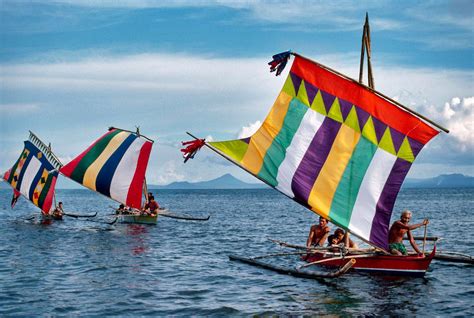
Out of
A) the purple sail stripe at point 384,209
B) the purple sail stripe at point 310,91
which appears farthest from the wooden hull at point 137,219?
the purple sail stripe at point 384,209

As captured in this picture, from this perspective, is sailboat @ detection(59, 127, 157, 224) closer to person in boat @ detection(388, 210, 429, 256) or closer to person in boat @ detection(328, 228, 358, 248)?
person in boat @ detection(328, 228, 358, 248)

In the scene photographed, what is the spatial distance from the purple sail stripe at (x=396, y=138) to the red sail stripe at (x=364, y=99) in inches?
5.1

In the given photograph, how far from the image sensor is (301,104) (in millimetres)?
23641

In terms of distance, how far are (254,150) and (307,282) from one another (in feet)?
18.8

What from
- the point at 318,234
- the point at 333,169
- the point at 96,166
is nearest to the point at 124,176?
the point at 96,166

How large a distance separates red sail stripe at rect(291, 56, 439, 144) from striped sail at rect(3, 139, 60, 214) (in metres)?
30.0

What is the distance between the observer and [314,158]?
23.3 metres

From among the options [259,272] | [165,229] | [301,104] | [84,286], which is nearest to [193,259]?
[259,272]

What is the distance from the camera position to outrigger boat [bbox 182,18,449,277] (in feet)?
73.8

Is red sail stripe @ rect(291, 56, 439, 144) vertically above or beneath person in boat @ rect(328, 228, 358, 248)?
above

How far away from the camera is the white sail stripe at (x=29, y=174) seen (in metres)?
49.6

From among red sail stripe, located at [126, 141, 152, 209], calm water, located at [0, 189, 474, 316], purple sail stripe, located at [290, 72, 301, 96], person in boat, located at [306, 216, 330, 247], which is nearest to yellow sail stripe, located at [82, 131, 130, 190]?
red sail stripe, located at [126, 141, 152, 209]

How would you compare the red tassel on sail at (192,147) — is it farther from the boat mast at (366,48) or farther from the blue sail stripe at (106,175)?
the blue sail stripe at (106,175)

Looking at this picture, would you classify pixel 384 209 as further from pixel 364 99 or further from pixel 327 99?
pixel 327 99
